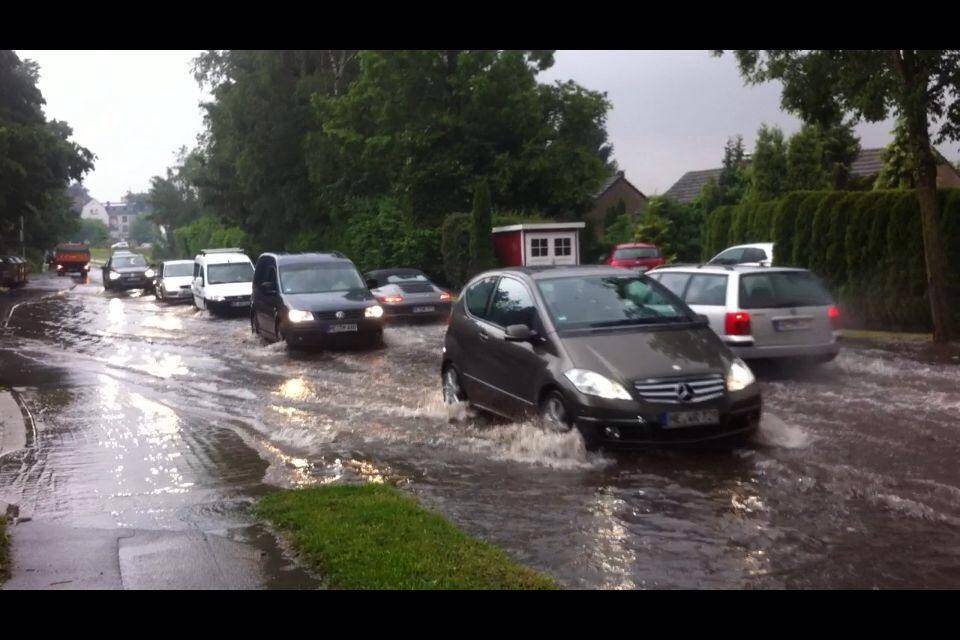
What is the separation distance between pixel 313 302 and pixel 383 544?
13.0m

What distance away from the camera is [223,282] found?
28688mm

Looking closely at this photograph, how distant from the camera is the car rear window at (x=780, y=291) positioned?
13.3 metres

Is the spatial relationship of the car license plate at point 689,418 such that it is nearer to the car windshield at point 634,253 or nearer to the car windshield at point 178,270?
the car windshield at point 634,253

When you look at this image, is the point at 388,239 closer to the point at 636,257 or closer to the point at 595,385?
the point at 636,257

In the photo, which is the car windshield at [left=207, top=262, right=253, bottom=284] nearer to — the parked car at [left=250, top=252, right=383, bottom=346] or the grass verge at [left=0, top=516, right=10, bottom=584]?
the parked car at [left=250, top=252, right=383, bottom=346]

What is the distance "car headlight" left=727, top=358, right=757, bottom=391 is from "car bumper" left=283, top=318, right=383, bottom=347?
10.5 m

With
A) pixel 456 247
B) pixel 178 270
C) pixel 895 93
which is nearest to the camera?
pixel 895 93

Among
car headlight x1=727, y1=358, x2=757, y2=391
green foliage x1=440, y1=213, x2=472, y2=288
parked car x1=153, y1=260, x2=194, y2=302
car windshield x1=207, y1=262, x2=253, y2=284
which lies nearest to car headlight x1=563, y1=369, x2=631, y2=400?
car headlight x1=727, y1=358, x2=757, y2=391

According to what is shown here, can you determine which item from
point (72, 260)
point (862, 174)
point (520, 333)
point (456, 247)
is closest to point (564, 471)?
point (520, 333)

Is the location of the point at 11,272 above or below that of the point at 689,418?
above

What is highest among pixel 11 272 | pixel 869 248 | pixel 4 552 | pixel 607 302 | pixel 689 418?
pixel 869 248

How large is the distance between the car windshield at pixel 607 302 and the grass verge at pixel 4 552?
16.2 feet

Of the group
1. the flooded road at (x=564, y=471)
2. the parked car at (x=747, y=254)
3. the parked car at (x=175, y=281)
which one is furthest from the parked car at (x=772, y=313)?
the parked car at (x=175, y=281)
